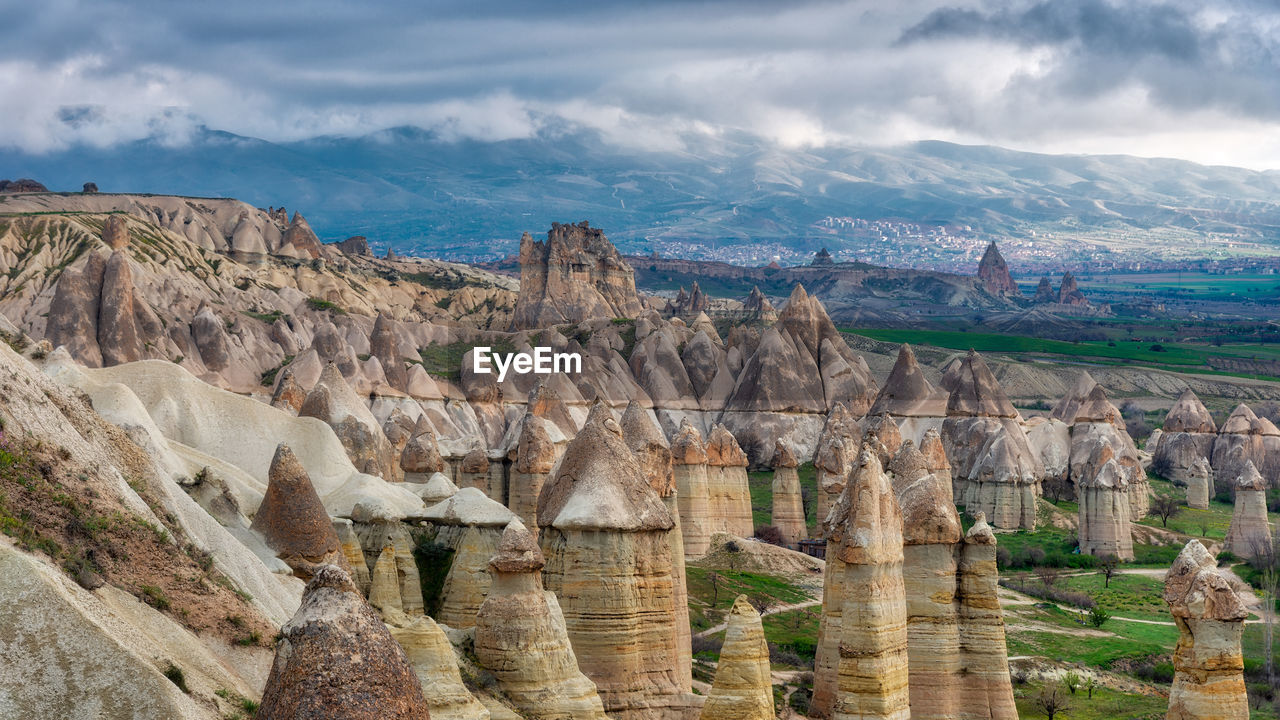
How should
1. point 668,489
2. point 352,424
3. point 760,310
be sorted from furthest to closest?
point 760,310 < point 352,424 < point 668,489

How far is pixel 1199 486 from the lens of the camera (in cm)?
7381

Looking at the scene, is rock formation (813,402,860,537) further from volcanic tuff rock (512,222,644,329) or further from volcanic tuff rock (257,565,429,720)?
volcanic tuff rock (512,222,644,329)

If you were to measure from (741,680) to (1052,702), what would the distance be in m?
13.9

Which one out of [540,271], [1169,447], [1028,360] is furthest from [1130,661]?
[1028,360]

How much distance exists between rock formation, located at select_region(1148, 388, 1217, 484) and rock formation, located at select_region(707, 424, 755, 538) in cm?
3343

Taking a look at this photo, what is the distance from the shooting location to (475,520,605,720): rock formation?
19891 millimetres

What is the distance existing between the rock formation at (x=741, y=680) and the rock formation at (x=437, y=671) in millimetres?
4246

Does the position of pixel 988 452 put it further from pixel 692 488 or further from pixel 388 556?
pixel 388 556

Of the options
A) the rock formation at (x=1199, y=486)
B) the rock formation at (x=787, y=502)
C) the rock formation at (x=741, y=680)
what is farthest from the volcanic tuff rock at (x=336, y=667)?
the rock formation at (x=1199, y=486)

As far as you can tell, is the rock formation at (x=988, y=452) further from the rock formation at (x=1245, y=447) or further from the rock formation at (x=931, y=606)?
the rock formation at (x=931, y=606)

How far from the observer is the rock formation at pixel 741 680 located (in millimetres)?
21172

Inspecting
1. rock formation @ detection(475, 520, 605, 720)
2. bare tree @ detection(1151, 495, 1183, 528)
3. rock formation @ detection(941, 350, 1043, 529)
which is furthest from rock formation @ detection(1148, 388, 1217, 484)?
rock formation @ detection(475, 520, 605, 720)

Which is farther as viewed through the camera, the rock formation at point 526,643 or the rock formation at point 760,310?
the rock formation at point 760,310

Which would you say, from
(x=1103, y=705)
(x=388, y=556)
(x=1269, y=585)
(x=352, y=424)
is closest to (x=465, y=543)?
(x=388, y=556)
